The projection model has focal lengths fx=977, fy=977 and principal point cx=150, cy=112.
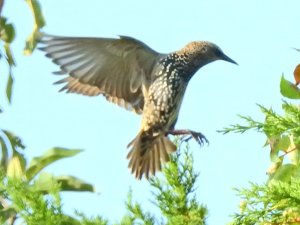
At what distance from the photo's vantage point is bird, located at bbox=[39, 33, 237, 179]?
208 inches

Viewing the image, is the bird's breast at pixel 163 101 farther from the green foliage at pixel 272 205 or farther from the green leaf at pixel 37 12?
the green foliage at pixel 272 205

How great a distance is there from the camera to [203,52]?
5.81 meters

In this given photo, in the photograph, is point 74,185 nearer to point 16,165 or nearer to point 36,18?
point 16,165

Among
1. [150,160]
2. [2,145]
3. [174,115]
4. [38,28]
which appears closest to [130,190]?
[2,145]

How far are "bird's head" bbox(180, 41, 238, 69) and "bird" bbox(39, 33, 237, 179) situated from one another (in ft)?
0.13

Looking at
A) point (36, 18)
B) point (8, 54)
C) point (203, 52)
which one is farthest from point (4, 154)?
point (203, 52)

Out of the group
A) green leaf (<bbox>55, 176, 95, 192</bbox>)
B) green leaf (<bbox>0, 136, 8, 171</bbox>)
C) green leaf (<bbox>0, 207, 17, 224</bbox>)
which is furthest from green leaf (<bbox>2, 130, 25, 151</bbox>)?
green leaf (<bbox>0, 207, 17, 224</bbox>)

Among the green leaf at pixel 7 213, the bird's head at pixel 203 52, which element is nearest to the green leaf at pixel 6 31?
the green leaf at pixel 7 213

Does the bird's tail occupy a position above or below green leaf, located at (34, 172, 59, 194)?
below

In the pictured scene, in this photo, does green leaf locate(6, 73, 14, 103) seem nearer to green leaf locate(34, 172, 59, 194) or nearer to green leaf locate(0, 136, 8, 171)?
green leaf locate(0, 136, 8, 171)

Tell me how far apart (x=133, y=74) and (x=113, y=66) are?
124 mm

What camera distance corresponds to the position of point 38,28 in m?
4.40

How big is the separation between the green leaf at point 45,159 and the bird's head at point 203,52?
2167 millimetres

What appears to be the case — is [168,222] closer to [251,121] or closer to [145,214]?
[145,214]
